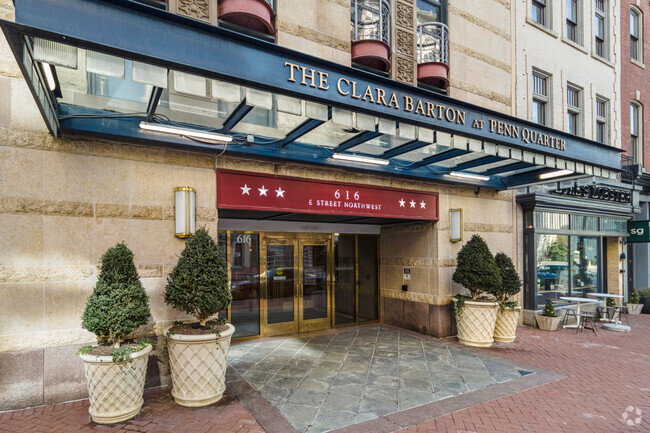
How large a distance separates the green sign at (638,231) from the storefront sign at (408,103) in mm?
9458

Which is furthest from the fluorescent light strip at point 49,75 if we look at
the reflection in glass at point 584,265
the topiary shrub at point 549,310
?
the reflection in glass at point 584,265

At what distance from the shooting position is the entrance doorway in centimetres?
854

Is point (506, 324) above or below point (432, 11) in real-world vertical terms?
below

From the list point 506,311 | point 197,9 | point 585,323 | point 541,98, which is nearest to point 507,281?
point 506,311

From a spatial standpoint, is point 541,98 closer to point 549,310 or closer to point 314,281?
point 549,310

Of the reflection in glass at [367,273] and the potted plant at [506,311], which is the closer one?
the potted plant at [506,311]

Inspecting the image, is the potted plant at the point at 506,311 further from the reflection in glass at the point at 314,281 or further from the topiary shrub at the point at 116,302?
the topiary shrub at the point at 116,302

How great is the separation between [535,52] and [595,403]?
9.77 m

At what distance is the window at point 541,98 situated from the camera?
1125cm

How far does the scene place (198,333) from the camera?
16.5ft

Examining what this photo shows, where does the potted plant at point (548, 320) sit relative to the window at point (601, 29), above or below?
below

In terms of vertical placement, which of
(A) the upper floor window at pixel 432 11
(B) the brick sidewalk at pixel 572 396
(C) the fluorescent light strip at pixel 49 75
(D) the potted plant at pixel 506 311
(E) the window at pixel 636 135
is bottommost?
(B) the brick sidewalk at pixel 572 396

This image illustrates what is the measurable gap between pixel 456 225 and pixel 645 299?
9.77 meters

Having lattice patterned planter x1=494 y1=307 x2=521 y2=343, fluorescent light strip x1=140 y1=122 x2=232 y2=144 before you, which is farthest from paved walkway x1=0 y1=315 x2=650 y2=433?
fluorescent light strip x1=140 y1=122 x2=232 y2=144
